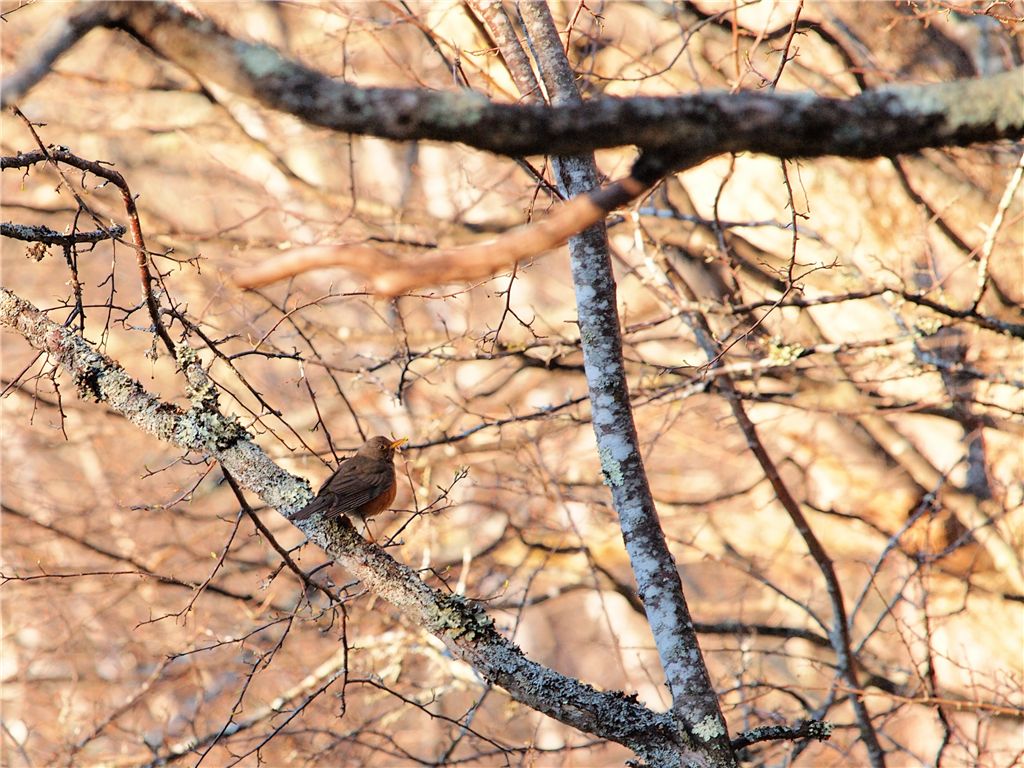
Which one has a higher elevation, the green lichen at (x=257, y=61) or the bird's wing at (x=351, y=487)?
the bird's wing at (x=351, y=487)

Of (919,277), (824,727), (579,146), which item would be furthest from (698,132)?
(919,277)

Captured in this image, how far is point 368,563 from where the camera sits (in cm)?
266

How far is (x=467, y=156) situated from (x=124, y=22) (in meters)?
6.16

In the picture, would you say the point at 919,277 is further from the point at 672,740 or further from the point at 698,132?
the point at 698,132

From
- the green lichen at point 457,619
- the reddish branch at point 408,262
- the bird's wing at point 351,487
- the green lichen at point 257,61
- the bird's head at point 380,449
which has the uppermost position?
the bird's head at point 380,449

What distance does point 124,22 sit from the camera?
1373 mm

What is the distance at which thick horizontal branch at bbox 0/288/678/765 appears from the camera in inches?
102

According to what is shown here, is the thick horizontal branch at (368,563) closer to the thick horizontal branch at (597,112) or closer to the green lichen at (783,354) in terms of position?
the thick horizontal branch at (597,112)

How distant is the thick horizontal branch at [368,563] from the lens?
8.52ft

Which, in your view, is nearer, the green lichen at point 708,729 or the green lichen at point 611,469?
the green lichen at point 708,729

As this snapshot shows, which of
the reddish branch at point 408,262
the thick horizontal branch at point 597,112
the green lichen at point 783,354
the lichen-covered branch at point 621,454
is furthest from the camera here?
the green lichen at point 783,354

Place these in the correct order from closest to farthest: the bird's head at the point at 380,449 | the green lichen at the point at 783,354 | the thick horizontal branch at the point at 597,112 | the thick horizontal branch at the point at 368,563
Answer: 1. the thick horizontal branch at the point at 597,112
2. the thick horizontal branch at the point at 368,563
3. the bird's head at the point at 380,449
4. the green lichen at the point at 783,354

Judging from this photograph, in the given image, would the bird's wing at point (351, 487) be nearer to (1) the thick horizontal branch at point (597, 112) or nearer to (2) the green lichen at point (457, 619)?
(2) the green lichen at point (457, 619)

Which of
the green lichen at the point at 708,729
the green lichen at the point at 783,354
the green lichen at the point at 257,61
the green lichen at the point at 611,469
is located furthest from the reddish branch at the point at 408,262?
the green lichen at the point at 783,354
